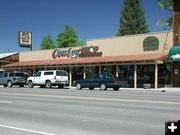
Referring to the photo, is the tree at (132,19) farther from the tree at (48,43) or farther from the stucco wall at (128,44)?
the stucco wall at (128,44)

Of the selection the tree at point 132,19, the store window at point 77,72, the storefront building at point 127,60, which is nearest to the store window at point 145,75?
the storefront building at point 127,60

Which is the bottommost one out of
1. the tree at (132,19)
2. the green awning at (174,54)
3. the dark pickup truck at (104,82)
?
the dark pickup truck at (104,82)

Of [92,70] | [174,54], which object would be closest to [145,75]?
[174,54]

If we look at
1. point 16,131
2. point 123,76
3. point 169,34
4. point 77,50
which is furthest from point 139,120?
point 77,50

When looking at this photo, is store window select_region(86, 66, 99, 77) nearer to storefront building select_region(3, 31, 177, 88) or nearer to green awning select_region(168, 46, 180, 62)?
storefront building select_region(3, 31, 177, 88)

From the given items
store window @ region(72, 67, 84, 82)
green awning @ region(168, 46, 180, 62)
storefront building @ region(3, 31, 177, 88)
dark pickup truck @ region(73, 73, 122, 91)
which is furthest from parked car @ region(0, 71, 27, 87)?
green awning @ region(168, 46, 180, 62)

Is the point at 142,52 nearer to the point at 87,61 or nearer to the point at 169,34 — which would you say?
the point at 169,34

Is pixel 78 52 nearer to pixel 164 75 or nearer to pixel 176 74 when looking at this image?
pixel 164 75

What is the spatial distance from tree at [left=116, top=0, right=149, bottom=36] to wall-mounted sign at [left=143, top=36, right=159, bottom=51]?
3680cm

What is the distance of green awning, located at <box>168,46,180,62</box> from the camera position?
32.6m

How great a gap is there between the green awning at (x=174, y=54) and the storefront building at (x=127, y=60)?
2.49 feet

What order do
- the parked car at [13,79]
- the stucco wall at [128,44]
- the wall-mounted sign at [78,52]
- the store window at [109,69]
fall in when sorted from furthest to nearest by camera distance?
1. the wall-mounted sign at [78,52]
2. the parked car at [13,79]
3. the store window at [109,69]
4. the stucco wall at [128,44]

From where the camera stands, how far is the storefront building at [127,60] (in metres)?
35.7

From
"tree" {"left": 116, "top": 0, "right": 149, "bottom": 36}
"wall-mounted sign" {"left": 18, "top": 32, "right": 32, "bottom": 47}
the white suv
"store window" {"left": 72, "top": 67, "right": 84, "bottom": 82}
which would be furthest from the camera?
"tree" {"left": 116, "top": 0, "right": 149, "bottom": 36}
